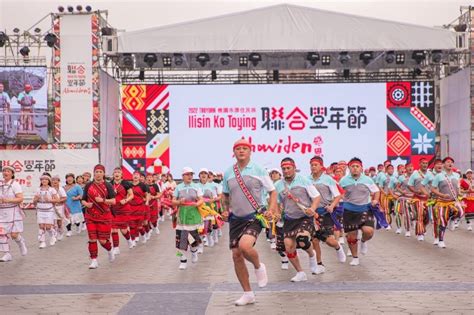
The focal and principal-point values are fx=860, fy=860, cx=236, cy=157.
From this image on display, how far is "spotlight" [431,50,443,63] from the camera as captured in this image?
102ft

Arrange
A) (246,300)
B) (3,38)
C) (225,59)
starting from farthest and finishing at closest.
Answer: (225,59) → (3,38) → (246,300)

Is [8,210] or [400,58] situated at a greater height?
[400,58]

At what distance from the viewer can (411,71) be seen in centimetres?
3459

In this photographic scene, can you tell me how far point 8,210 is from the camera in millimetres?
15242

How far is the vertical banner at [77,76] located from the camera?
103 feet

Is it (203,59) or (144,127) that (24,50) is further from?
(203,59)

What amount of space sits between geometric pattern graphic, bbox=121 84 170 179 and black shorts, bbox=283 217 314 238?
70.0 ft

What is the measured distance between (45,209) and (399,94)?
17.8 metres

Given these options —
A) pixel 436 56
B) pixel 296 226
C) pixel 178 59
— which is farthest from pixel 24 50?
pixel 296 226

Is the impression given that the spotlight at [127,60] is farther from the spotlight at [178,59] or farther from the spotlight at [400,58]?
the spotlight at [400,58]

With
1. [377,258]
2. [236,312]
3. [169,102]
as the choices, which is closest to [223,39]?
[169,102]

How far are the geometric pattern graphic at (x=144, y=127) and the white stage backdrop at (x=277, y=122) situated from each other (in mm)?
284

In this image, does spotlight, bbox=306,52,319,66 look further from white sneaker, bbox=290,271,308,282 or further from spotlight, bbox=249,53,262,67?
white sneaker, bbox=290,271,308,282

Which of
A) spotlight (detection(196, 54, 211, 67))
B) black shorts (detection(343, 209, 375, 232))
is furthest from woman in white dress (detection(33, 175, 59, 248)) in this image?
spotlight (detection(196, 54, 211, 67))
